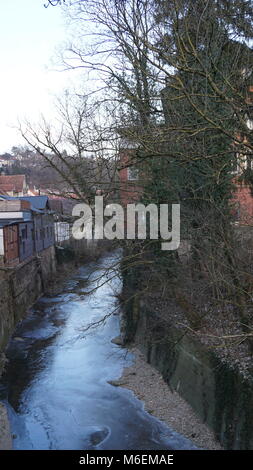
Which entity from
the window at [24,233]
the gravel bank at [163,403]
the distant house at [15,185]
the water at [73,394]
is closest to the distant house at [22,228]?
the window at [24,233]

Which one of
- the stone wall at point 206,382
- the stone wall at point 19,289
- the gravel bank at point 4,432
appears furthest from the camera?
the stone wall at point 19,289

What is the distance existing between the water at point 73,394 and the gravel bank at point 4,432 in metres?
0.16

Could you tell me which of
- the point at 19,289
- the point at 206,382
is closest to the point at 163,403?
the point at 206,382

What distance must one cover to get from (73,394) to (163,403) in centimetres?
239

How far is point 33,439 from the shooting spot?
991 centimetres

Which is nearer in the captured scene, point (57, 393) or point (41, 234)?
point (57, 393)

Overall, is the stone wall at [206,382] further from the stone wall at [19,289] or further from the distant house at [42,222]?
the distant house at [42,222]

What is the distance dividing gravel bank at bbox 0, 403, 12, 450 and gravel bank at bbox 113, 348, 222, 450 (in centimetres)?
307

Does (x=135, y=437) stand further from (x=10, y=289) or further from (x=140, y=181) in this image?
(x=10, y=289)

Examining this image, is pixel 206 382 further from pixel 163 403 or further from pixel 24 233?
pixel 24 233

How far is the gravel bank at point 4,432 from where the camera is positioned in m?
9.45

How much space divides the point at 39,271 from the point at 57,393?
13.8m

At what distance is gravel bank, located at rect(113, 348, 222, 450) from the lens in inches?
373
